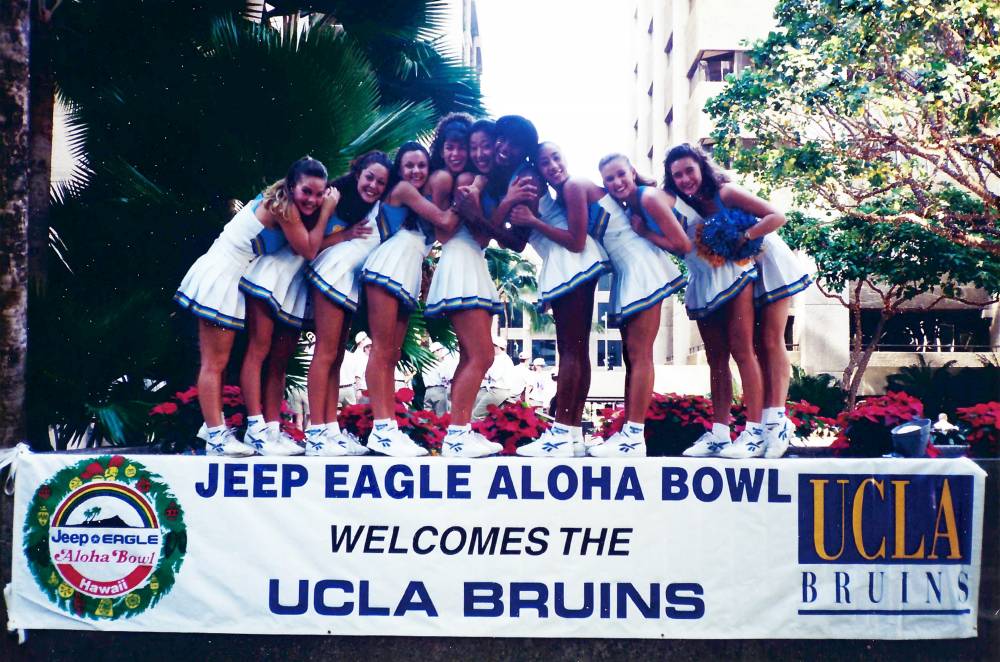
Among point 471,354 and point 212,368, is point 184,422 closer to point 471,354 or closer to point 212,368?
point 212,368

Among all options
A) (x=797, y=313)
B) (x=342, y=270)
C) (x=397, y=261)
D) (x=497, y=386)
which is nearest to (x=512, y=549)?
(x=397, y=261)

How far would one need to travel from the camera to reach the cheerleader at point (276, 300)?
18.9 ft

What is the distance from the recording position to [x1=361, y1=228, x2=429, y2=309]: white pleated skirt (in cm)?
579

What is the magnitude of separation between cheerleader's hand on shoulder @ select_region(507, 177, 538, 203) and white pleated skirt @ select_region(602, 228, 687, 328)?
1.68ft

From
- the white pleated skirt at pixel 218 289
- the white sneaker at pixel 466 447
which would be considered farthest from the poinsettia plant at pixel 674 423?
the white pleated skirt at pixel 218 289

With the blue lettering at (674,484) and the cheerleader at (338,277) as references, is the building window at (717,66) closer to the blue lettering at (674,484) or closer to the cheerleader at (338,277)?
the cheerleader at (338,277)

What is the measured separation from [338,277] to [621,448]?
6.17 ft

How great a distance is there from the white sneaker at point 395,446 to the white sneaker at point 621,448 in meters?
0.97

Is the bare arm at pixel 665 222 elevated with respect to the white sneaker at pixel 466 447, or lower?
elevated

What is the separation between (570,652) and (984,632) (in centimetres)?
204

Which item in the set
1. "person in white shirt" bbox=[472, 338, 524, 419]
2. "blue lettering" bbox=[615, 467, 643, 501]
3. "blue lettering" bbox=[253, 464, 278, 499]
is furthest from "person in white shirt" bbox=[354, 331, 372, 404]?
"blue lettering" bbox=[615, 467, 643, 501]

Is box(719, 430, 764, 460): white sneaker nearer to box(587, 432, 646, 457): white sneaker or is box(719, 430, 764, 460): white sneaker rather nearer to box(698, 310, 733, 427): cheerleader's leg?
box(698, 310, 733, 427): cheerleader's leg

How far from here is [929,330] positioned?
93.5 feet

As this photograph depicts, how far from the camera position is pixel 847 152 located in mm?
→ 14008
